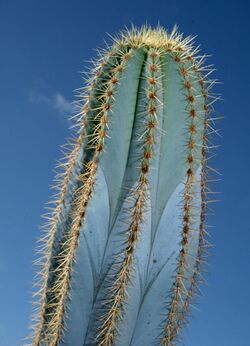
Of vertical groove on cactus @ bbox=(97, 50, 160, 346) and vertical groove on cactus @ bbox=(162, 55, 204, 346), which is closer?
vertical groove on cactus @ bbox=(97, 50, 160, 346)

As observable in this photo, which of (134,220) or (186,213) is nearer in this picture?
(134,220)

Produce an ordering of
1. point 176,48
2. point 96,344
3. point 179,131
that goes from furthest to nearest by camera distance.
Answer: point 176,48
point 179,131
point 96,344

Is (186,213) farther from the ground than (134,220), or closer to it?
farther from the ground

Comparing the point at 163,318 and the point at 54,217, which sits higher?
the point at 54,217

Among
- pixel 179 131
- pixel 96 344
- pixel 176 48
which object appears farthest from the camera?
pixel 176 48

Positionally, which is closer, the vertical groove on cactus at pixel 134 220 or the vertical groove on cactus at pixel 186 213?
the vertical groove on cactus at pixel 134 220

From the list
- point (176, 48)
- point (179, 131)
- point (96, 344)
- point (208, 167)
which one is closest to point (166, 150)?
point (179, 131)

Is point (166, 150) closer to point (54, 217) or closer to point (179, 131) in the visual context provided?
point (179, 131)

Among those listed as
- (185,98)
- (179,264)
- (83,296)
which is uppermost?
(185,98)
